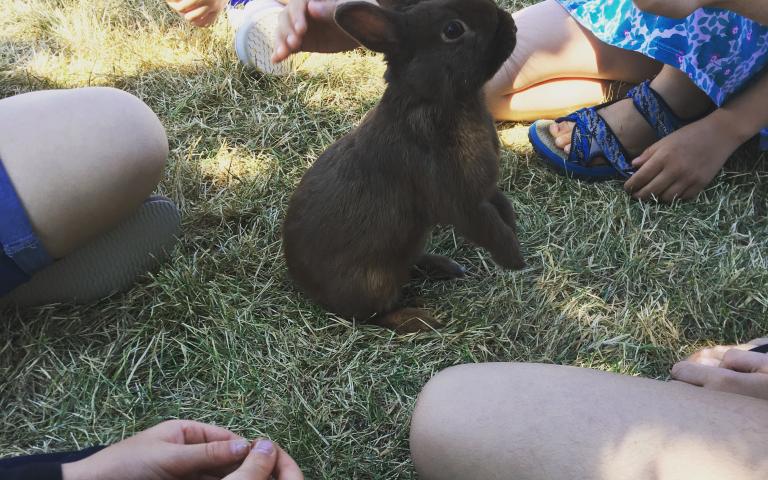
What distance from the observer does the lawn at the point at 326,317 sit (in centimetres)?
205

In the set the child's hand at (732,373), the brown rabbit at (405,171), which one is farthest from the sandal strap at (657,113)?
the child's hand at (732,373)

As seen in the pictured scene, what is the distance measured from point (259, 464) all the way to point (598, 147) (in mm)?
1983

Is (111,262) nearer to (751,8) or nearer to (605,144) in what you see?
(605,144)

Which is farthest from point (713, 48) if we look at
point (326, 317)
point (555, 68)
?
point (326, 317)

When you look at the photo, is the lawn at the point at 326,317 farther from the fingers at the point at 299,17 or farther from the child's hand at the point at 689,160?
the fingers at the point at 299,17

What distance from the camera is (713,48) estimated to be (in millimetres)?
2666

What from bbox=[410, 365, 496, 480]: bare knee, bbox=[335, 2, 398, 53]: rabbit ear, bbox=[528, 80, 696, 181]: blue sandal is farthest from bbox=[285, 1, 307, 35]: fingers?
bbox=[410, 365, 496, 480]: bare knee

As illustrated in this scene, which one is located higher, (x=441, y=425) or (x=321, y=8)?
(x=321, y=8)

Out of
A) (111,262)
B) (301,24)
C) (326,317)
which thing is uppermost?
(301,24)

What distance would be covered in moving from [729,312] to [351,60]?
209cm

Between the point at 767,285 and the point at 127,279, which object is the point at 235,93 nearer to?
the point at 127,279

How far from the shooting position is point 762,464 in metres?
1.36

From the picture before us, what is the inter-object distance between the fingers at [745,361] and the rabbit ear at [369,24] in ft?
4.04

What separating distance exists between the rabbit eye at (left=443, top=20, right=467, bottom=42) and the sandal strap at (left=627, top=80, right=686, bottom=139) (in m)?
1.21
